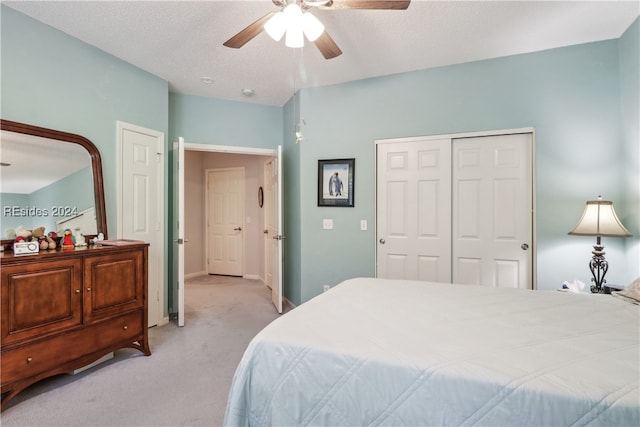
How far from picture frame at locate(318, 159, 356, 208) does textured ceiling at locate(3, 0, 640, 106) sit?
928 mm

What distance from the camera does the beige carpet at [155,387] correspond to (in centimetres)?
186

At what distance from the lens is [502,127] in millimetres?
2957

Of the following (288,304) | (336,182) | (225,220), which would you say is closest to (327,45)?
(336,182)

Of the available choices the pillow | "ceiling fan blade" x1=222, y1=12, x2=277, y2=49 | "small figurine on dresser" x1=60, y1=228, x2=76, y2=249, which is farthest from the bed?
"small figurine on dresser" x1=60, y1=228, x2=76, y2=249

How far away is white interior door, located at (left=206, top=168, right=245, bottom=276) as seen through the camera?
231 inches

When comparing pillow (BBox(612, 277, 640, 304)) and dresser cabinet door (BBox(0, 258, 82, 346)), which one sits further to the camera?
dresser cabinet door (BBox(0, 258, 82, 346))

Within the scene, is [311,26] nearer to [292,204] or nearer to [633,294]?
[633,294]

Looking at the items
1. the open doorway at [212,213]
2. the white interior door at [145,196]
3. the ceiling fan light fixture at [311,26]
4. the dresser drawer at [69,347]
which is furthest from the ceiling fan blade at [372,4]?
the open doorway at [212,213]

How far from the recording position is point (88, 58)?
273 centimetres

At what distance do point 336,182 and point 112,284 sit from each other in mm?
2282

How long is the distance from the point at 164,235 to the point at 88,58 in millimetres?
1769

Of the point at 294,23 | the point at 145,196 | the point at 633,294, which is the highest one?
the point at 294,23

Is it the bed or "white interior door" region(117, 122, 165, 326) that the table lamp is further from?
"white interior door" region(117, 122, 165, 326)

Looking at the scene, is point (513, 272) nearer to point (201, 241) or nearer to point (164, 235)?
point (164, 235)
